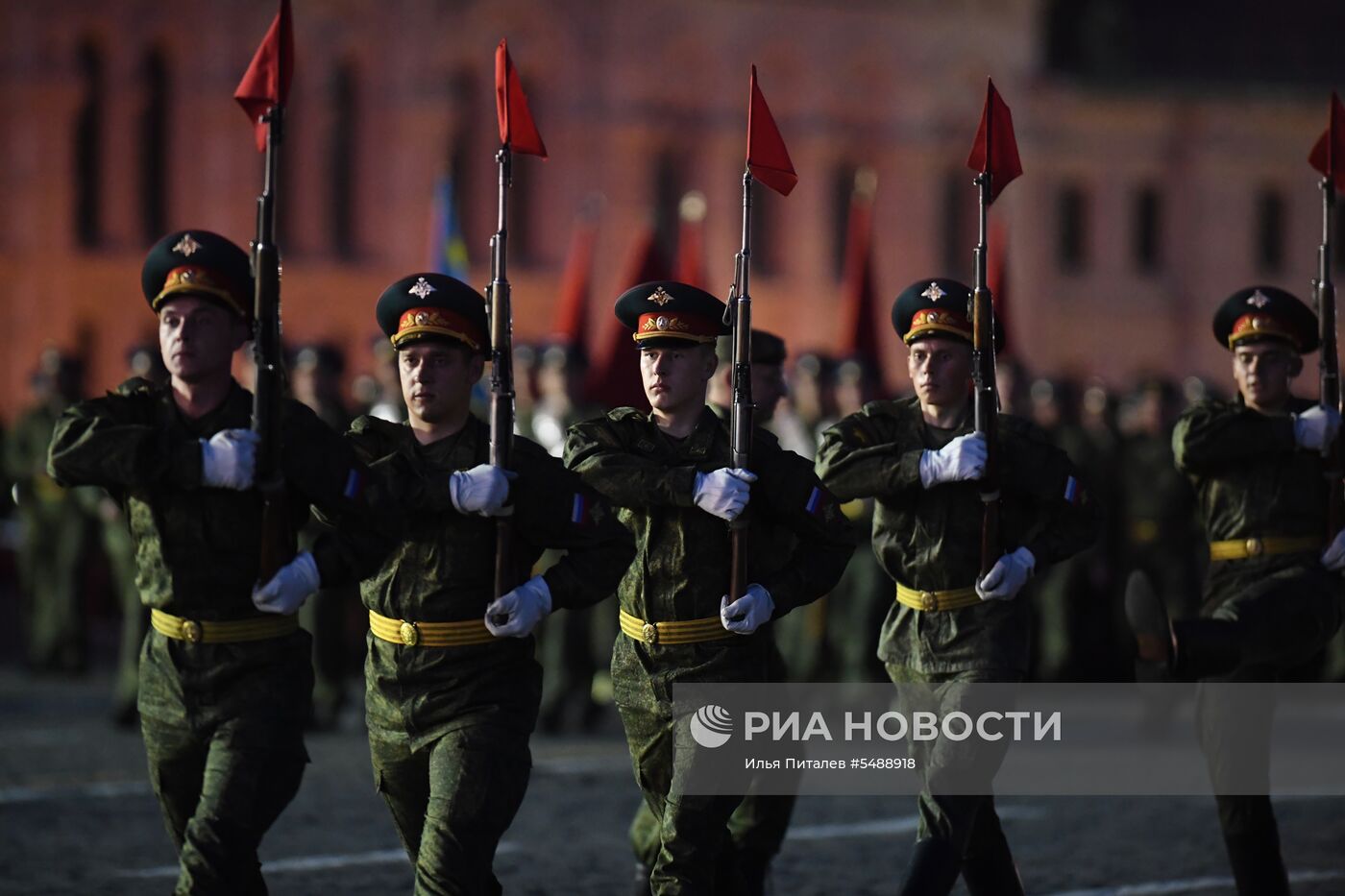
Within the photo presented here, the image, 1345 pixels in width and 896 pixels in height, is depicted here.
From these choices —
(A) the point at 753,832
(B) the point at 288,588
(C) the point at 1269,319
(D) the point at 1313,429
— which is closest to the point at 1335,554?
(D) the point at 1313,429

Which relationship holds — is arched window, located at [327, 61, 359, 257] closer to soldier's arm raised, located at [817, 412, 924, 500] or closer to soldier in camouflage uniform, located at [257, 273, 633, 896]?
soldier's arm raised, located at [817, 412, 924, 500]

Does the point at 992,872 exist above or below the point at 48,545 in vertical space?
above

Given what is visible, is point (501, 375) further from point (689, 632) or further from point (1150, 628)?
point (1150, 628)

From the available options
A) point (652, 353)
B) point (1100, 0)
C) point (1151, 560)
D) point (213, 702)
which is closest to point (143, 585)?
point (213, 702)

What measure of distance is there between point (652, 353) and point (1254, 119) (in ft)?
126

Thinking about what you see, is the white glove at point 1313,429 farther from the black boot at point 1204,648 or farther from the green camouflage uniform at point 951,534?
the green camouflage uniform at point 951,534

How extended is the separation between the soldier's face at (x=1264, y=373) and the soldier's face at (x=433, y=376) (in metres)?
3.25

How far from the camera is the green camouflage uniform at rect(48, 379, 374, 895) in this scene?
629 centimetres

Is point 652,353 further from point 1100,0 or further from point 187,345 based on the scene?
point 1100,0

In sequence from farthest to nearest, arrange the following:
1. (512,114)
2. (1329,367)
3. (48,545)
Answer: (48,545) < (1329,367) < (512,114)

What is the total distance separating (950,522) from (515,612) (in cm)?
166

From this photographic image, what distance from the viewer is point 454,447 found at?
274 inches

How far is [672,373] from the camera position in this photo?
7.30 metres

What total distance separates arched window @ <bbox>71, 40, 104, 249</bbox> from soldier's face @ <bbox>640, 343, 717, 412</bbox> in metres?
27.6
